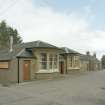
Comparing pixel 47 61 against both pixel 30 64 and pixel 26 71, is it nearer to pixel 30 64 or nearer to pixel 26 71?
pixel 30 64

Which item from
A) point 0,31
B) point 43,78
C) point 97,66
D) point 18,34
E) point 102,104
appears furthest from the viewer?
point 18,34

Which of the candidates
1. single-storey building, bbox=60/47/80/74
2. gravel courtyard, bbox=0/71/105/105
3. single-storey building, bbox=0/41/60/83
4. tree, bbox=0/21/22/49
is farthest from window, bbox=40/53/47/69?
tree, bbox=0/21/22/49

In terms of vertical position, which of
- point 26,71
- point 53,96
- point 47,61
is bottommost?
point 53,96

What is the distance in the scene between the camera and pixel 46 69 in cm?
2581

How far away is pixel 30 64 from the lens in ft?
82.1

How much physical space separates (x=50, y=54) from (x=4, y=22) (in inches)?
1881

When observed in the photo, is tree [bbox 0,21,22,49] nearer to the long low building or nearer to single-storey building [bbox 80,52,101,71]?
single-storey building [bbox 80,52,101,71]

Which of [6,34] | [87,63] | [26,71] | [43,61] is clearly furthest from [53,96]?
[6,34]

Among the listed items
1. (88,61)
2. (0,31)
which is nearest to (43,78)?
(88,61)

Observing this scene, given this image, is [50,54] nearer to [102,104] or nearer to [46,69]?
[46,69]

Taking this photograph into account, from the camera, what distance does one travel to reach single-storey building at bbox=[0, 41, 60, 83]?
23.8 meters

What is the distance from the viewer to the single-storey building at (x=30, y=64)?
23766 mm

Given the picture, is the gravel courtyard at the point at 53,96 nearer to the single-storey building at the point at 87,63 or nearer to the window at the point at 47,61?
the window at the point at 47,61

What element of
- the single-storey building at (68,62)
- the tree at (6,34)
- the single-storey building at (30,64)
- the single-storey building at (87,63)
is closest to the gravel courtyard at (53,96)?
the single-storey building at (30,64)
